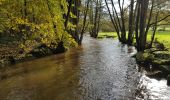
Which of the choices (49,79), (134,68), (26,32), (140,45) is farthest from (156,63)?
(26,32)

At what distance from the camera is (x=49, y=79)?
13.9 meters

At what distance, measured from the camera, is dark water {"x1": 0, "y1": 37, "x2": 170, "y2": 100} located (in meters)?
10.8

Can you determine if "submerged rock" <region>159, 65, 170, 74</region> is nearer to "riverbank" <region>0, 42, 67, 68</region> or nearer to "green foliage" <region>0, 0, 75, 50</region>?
"green foliage" <region>0, 0, 75, 50</region>

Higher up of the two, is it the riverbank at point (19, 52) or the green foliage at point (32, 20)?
the green foliage at point (32, 20)

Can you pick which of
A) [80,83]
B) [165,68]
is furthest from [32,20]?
[165,68]

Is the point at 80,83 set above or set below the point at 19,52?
below

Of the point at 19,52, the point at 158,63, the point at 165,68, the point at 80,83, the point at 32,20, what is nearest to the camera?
the point at 80,83

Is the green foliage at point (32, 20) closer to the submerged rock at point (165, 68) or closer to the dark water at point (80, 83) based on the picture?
the dark water at point (80, 83)

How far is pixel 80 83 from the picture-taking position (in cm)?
1295

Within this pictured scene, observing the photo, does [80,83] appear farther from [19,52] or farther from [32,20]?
[32,20]

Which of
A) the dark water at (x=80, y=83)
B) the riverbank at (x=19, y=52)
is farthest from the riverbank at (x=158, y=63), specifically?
the riverbank at (x=19, y=52)

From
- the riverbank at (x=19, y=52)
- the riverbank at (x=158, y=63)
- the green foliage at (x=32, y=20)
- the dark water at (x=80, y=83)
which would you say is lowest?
the dark water at (x=80, y=83)

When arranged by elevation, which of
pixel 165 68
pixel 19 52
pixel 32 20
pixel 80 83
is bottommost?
pixel 80 83

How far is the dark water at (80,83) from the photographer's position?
35.4 feet
